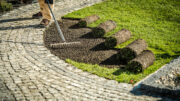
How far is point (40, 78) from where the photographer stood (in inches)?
360

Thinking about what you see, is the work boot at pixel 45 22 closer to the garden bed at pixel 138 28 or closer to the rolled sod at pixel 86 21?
the garden bed at pixel 138 28

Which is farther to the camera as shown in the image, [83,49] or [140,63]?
[83,49]

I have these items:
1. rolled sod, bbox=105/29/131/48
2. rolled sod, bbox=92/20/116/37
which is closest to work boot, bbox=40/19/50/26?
rolled sod, bbox=92/20/116/37

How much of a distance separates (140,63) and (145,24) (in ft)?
14.4

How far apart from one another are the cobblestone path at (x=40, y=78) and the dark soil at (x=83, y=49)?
0.41 meters

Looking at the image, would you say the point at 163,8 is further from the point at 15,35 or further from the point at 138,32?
the point at 15,35

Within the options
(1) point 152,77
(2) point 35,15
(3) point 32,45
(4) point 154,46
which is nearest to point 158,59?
(4) point 154,46

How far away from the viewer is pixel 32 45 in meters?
11.8

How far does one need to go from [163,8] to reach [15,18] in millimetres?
7420

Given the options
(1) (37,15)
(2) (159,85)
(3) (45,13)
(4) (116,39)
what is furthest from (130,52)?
(1) (37,15)

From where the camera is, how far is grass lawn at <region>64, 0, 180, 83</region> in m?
9.76

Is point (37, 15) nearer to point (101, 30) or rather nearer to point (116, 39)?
point (101, 30)

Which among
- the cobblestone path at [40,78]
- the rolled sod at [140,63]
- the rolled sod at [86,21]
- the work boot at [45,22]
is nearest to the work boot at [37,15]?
the work boot at [45,22]

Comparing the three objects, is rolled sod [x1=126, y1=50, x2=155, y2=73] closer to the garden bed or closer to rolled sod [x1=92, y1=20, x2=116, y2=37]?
the garden bed
